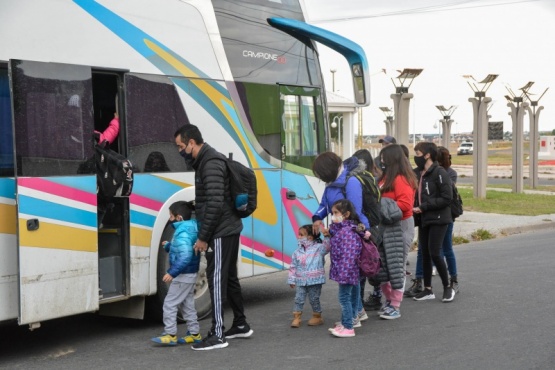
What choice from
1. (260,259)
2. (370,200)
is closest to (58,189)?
Result: (370,200)

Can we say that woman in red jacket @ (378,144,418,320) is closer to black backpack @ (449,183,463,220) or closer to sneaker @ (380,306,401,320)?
sneaker @ (380,306,401,320)

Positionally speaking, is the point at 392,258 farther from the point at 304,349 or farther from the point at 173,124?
the point at 173,124

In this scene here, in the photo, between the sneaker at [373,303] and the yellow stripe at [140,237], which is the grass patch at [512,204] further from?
the yellow stripe at [140,237]

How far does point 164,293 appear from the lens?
891 cm

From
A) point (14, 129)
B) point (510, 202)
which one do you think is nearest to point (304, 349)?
point (14, 129)

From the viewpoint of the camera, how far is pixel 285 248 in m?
10.4

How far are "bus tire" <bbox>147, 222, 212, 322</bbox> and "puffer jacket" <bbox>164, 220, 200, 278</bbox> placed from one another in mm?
784

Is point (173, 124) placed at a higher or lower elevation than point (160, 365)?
higher

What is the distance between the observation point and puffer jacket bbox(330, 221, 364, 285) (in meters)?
8.35

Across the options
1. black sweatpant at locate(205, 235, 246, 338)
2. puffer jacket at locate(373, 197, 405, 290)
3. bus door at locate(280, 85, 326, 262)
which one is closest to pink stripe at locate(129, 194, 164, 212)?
black sweatpant at locate(205, 235, 246, 338)

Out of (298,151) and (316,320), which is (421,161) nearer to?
(298,151)

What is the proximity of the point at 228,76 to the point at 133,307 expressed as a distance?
8.42 feet

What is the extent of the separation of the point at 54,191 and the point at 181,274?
1336 millimetres

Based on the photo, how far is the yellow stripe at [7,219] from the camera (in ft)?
23.1
